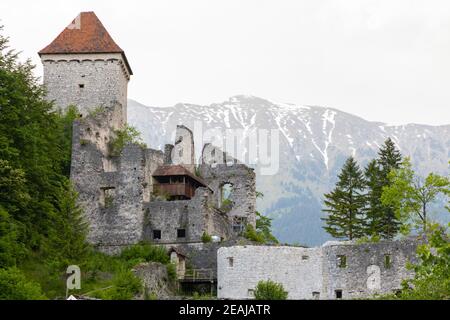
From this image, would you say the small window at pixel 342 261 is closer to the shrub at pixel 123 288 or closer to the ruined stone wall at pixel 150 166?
the shrub at pixel 123 288

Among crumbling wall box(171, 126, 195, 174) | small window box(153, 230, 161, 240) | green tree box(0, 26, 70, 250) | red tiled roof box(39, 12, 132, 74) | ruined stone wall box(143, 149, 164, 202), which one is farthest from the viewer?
red tiled roof box(39, 12, 132, 74)

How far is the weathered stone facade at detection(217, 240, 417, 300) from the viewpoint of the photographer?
1954 inches

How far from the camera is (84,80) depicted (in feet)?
228

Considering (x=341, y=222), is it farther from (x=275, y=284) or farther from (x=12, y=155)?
(x=12, y=155)

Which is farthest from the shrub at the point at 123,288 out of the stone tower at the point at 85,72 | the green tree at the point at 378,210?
the stone tower at the point at 85,72

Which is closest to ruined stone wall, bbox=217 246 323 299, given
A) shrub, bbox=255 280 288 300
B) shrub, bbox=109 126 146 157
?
shrub, bbox=255 280 288 300

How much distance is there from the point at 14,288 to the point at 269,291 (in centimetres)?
1560

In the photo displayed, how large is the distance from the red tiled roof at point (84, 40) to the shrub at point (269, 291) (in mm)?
28267

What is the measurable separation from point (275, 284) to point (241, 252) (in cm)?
293

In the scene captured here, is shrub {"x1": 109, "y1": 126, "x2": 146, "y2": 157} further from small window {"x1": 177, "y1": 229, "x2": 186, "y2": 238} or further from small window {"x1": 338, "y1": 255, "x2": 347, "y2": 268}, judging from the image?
small window {"x1": 338, "y1": 255, "x2": 347, "y2": 268}

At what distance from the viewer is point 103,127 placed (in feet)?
208

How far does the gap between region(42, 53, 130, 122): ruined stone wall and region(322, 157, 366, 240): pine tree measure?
1861cm
